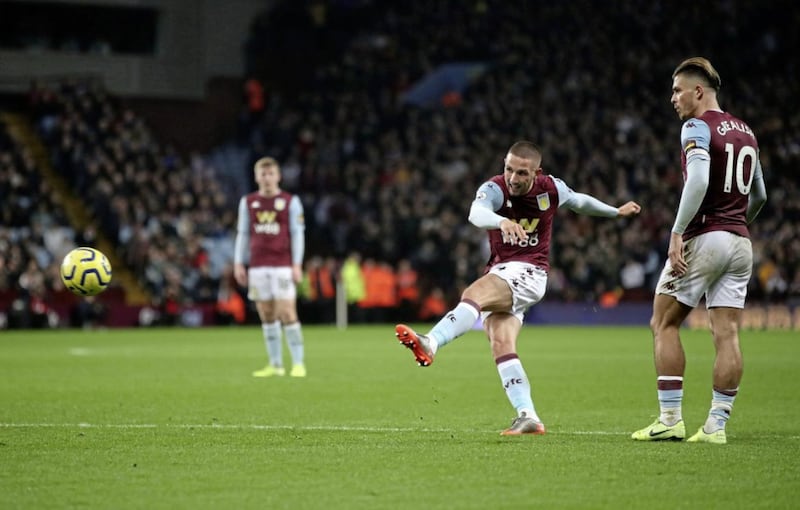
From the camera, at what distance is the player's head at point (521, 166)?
31.4 ft

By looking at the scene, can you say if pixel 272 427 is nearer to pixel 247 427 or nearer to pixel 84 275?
pixel 247 427

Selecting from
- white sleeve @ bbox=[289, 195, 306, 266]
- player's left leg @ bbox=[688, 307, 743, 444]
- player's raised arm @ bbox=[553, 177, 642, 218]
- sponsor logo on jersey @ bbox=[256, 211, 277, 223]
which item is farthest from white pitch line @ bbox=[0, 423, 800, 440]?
sponsor logo on jersey @ bbox=[256, 211, 277, 223]

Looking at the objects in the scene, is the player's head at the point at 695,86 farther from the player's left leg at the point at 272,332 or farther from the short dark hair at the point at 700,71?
the player's left leg at the point at 272,332

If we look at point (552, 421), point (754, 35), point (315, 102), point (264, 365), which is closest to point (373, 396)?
point (552, 421)

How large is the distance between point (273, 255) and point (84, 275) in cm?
496

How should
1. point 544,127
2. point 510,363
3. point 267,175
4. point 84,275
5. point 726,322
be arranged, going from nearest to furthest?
point 726,322 < point 510,363 < point 84,275 < point 267,175 < point 544,127

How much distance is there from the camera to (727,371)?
9.27m

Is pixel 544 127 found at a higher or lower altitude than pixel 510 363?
higher

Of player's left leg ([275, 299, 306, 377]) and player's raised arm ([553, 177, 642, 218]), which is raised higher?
player's raised arm ([553, 177, 642, 218])

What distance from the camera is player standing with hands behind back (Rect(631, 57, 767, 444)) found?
9.19 m

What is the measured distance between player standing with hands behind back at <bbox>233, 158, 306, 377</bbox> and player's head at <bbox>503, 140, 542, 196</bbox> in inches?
290

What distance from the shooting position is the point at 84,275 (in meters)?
12.2

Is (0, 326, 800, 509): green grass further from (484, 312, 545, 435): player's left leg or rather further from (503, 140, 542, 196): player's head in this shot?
(503, 140, 542, 196): player's head

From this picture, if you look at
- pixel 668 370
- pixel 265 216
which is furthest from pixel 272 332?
pixel 668 370
